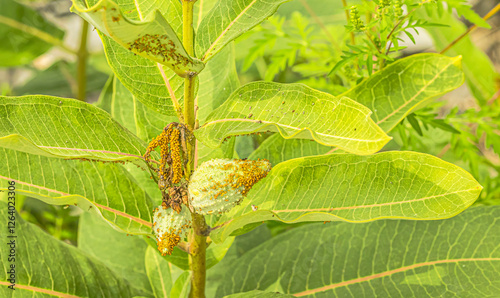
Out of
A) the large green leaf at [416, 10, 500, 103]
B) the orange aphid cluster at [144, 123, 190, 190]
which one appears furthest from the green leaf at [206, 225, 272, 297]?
the large green leaf at [416, 10, 500, 103]

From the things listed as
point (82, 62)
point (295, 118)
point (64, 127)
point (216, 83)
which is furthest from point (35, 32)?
point (295, 118)

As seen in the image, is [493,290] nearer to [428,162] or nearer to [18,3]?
[428,162]

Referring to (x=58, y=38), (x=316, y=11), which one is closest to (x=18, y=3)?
(x=58, y=38)

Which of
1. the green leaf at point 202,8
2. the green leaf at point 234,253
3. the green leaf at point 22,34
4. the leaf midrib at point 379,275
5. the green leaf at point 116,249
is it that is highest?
the green leaf at point 22,34

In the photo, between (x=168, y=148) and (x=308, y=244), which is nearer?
(x=168, y=148)

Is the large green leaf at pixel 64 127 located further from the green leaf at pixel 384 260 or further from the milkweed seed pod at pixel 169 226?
the green leaf at pixel 384 260

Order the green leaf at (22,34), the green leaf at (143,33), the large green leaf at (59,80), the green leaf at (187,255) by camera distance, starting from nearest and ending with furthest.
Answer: the green leaf at (143,33), the green leaf at (187,255), the green leaf at (22,34), the large green leaf at (59,80)

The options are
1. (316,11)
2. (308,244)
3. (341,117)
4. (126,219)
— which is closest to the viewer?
(341,117)

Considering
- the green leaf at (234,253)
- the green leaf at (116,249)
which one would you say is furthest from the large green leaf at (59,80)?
the green leaf at (234,253)
